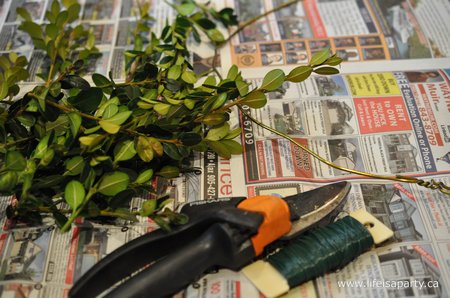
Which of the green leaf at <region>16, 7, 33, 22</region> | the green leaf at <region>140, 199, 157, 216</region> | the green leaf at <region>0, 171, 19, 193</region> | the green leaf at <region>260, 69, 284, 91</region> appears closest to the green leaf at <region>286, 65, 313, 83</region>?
the green leaf at <region>260, 69, 284, 91</region>

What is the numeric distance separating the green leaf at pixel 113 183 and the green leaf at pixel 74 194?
0.07 feet

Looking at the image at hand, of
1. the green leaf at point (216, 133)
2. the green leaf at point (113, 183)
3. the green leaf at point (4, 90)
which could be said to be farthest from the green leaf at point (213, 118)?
the green leaf at point (4, 90)

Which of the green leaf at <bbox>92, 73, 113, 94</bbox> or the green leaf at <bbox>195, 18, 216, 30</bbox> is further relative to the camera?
the green leaf at <bbox>195, 18, 216, 30</bbox>

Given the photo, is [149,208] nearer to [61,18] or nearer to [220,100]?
[220,100]

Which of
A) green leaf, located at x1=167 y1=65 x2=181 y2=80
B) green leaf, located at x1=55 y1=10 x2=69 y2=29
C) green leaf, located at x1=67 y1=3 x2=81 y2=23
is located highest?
green leaf, located at x1=67 y1=3 x2=81 y2=23

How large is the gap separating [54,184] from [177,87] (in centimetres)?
19

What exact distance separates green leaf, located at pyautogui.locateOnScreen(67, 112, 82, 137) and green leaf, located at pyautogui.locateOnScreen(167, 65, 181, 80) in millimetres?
133

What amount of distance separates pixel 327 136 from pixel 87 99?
0.33 metres

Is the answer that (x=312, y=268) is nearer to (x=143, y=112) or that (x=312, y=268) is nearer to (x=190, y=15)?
(x=143, y=112)

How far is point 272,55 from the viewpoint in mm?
776

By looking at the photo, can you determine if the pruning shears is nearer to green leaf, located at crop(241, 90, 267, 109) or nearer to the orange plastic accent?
the orange plastic accent

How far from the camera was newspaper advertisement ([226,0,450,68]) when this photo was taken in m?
0.78

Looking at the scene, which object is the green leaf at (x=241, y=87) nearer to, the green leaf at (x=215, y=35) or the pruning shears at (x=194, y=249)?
the pruning shears at (x=194, y=249)

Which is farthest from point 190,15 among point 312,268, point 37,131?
point 312,268
